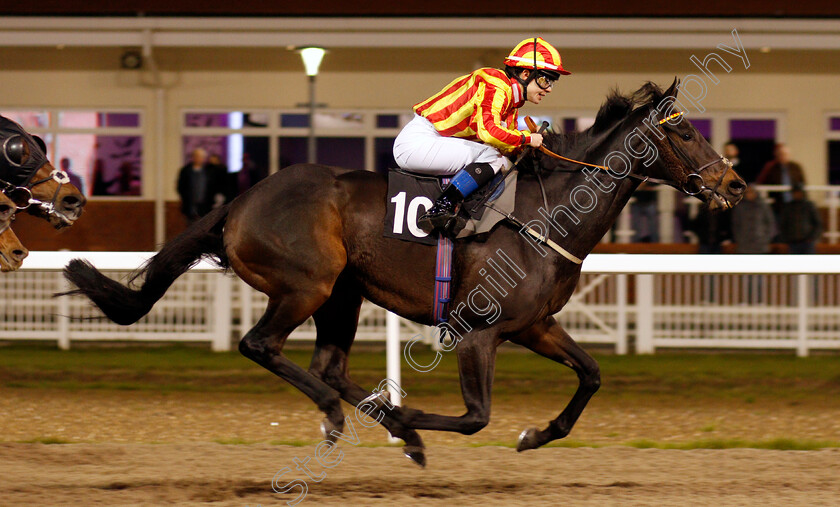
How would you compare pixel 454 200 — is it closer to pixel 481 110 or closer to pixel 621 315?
pixel 481 110

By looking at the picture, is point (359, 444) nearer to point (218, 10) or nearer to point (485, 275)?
point (485, 275)

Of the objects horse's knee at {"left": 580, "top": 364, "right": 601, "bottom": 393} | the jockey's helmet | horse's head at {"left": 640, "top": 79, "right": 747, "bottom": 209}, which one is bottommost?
horse's knee at {"left": 580, "top": 364, "right": 601, "bottom": 393}

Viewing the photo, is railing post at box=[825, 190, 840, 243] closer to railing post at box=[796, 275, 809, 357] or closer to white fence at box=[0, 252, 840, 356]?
white fence at box=[0, 252, 840, 356]

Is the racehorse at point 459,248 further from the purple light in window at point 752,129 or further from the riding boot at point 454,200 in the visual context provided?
the purple light in window at point 752,129

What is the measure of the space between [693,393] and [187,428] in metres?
3.41

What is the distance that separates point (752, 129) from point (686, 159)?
26.7 ft

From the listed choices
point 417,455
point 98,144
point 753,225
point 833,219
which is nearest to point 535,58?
point 417,455

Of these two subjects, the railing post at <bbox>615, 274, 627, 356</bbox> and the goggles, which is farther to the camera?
the railing post at <bbox>615, 274, 627, 356</bbox>

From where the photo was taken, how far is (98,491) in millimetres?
4078

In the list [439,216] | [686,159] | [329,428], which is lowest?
[329,428]

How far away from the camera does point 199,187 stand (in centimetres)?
1015

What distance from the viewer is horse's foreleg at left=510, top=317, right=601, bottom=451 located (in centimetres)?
442

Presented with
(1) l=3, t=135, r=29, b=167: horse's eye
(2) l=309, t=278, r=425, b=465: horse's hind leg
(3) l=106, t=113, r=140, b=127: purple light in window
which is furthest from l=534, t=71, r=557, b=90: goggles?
(3) l=106, t=113, r=140, b=127: purple light in window

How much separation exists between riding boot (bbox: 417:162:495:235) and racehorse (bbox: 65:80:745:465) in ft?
0.34
